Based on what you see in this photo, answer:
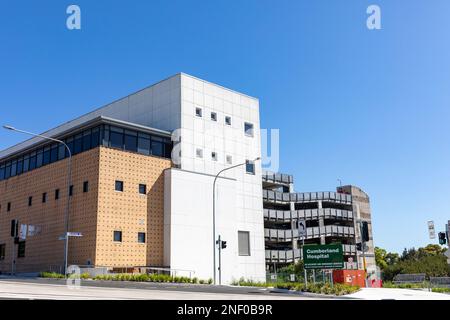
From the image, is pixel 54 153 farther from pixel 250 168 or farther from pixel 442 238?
pixel 442 238

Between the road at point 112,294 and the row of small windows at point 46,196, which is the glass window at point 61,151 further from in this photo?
the road at point 112,294

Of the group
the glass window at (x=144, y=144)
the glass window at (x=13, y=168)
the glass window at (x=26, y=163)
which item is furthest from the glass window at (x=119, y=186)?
the glass window at (x=13, y=168)

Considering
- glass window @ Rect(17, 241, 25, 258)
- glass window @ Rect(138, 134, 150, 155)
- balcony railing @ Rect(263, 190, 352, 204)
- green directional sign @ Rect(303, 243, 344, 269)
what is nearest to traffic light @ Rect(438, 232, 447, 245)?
green directional sign @ Rect(303, 243, 344, 269)

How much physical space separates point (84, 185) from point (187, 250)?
1006 cm

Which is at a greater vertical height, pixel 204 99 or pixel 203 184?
pixel 204 99

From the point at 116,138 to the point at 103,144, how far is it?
151cm

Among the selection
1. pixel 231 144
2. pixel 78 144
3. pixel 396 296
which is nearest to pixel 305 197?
pixel 231 144

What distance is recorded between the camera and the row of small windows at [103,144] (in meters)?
39.1

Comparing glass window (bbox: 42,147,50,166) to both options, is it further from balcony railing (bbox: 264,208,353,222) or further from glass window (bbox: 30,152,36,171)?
balcony railing (bbox: 264,208,353,222)

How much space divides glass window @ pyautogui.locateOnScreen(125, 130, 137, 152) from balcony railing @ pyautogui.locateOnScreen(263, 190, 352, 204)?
1296 inches

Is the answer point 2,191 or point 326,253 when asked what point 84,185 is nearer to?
point 2,191
